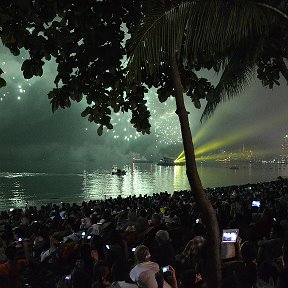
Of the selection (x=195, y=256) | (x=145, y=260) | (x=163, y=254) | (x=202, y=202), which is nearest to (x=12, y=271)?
(x=145, y=260)

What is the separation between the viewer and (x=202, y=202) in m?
6.55

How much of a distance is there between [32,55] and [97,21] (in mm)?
1135

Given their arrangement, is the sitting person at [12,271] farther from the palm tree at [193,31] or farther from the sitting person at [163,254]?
the palm tree at [193,31]

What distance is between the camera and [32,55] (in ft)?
17.3

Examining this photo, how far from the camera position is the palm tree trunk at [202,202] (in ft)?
21.2

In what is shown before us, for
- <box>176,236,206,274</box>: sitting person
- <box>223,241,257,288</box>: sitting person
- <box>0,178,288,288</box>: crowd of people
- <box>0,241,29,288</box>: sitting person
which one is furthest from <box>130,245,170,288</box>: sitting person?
<box>0,241,29,288</box>: sitting person

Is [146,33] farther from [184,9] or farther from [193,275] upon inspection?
[193,275]

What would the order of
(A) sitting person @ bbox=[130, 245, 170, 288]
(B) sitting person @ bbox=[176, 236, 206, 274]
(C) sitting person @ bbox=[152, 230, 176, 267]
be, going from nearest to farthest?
(A) sitting person @ bbox=[130, 245, 170, 288]
(B) sitting person @ bbox=[176, 236, 206, 274]
(C) sitting person @ bbox=[152, 230, 176, 267]

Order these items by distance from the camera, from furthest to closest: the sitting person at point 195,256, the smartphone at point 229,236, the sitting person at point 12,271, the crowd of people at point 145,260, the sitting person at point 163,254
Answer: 1. the smartphone at point 229,236
2. the sitting person at point 163,254
3. the sitting person at point 195,256
4. the sitting person at point 12,271
5. the crowd of people at point 145,260

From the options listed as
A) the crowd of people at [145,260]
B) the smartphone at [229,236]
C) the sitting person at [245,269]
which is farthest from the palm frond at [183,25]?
the smartphone at [229,236]

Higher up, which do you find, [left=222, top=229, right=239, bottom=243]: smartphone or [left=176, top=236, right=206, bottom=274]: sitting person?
[left=222, top=229, right=239, bottom=243]: smartphone

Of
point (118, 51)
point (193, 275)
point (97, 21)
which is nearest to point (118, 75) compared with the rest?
point (118, 51)

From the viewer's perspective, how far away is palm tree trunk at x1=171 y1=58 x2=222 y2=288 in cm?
645

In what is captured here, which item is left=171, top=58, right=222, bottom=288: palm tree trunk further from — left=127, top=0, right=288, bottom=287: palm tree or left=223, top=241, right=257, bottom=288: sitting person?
left=223, top=241, right=257, bottom=288: sitting person
